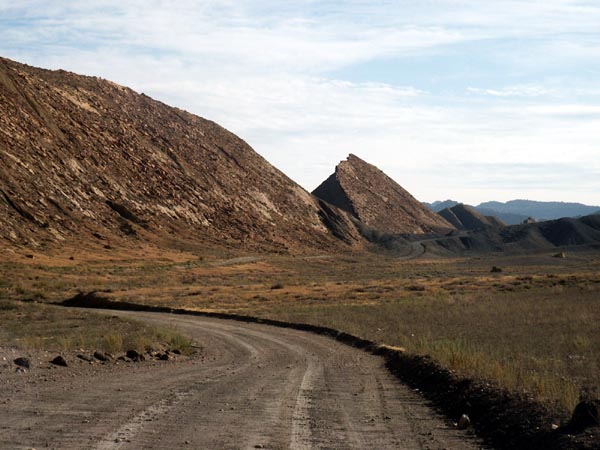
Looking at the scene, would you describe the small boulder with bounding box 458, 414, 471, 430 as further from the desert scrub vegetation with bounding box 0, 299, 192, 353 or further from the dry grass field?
the desert scrub vegetation with bounding box 0, 299, 192, 353

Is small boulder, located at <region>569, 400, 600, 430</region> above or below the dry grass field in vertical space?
above

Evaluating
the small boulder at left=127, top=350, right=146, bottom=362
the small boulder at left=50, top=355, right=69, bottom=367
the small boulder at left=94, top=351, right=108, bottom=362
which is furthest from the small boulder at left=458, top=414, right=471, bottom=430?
the small boulder at left=127, top=350, right=146, bottom=362

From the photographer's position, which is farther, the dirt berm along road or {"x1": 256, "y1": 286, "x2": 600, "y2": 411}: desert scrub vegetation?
{"x1": 256, "y1": 286, "x2": 600, "y2": 411}: desert scrub vegetation

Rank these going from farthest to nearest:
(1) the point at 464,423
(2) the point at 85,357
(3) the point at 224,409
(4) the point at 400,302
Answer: (4) the point at 400,302 < (2) the point at 85,357 < (3) the point at 224,409 < (1) the point at 464,423

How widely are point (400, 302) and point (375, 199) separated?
13647 cm

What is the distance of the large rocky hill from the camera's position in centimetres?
8262

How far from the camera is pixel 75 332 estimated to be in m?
26.5

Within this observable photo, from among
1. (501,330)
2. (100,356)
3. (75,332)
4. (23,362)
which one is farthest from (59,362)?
(501,330)

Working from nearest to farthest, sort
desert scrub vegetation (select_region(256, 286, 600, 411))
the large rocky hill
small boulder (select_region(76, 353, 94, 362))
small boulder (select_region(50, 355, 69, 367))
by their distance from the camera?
1. desert scrub vegetation (select_region(256, 286, 600, 411))
2. small boulder (select_region(50, 355, 69, 367))
3. small boulder (select_region(76, 353, 94, 362))
4. the large rocky hill

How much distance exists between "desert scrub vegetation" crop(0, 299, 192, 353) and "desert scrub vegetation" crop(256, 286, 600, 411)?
729 centimetres

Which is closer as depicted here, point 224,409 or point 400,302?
point 224,409

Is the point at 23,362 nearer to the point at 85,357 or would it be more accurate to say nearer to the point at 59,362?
the point at 59,362

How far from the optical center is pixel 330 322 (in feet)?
104

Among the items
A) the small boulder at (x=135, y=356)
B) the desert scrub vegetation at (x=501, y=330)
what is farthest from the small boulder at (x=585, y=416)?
the small boulder at (x=135, y=356)
